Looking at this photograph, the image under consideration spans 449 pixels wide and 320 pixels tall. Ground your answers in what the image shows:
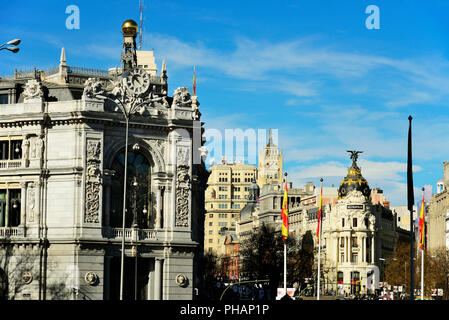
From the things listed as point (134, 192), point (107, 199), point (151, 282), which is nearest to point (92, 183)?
point (107, 199)

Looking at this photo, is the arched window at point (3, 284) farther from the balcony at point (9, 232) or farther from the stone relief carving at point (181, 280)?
the stone relief carving at point (181, 280)

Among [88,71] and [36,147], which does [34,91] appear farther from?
[88,71]

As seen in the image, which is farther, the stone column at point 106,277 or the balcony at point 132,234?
the balcony at point 132,234

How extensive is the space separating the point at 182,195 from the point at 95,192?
8.93 meters

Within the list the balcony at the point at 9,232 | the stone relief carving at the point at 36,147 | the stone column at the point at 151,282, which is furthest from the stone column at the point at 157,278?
the stone relief carving at the point at 36,147

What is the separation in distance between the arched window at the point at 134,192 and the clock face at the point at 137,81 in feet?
20.2

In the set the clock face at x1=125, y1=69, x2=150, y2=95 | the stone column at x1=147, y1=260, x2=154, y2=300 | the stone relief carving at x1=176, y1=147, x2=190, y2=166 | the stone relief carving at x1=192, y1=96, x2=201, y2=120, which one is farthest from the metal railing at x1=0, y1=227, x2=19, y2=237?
the stone relief carving at x1=192, y1=96, x2=201, y2=120

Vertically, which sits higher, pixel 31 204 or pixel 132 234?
pixel 31 204

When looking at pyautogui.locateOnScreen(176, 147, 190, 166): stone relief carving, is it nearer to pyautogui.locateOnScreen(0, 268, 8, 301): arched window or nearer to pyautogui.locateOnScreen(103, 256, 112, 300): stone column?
pyautogui.locateOnScreen(103, 256, 112, 300): stone column

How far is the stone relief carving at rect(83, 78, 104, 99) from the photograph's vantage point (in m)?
88.7

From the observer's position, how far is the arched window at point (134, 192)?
90.2 m

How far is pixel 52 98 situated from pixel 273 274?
244 ft

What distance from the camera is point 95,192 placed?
87875mm
